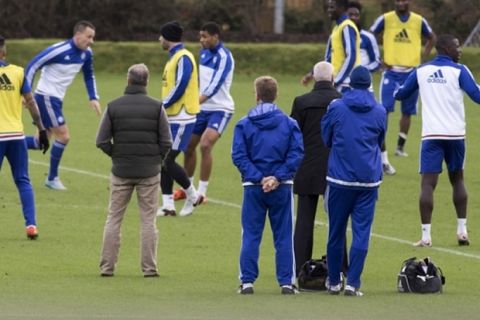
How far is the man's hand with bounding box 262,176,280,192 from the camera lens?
44.5 ft

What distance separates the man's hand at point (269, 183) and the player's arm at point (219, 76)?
720 centimetres

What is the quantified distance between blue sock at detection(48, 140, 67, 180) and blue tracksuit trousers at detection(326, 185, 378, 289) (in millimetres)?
8845

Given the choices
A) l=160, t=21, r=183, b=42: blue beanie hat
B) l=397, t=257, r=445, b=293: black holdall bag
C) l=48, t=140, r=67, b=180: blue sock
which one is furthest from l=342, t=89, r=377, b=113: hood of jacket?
l=48, t=140, r=67, b=180: blue sock

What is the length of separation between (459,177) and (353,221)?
12.8 ft

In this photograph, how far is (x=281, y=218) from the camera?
1383 cm

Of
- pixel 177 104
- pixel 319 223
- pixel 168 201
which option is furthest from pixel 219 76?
pixel 319 223

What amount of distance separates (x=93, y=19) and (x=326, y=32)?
7174 millimetres

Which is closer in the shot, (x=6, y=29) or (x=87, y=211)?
(x=87, y=211)

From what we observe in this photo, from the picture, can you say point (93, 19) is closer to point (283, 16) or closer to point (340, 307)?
point (283, 16)

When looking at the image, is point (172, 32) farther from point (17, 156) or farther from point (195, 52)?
point (195, 52)

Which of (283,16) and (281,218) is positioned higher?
(281,218)

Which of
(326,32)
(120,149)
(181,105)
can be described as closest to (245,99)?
(326,32)

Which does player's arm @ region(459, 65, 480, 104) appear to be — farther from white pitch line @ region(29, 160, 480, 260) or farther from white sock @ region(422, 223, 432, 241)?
white pitch line @ region(29, 160, 480, 260)

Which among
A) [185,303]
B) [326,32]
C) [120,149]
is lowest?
[326,32]
